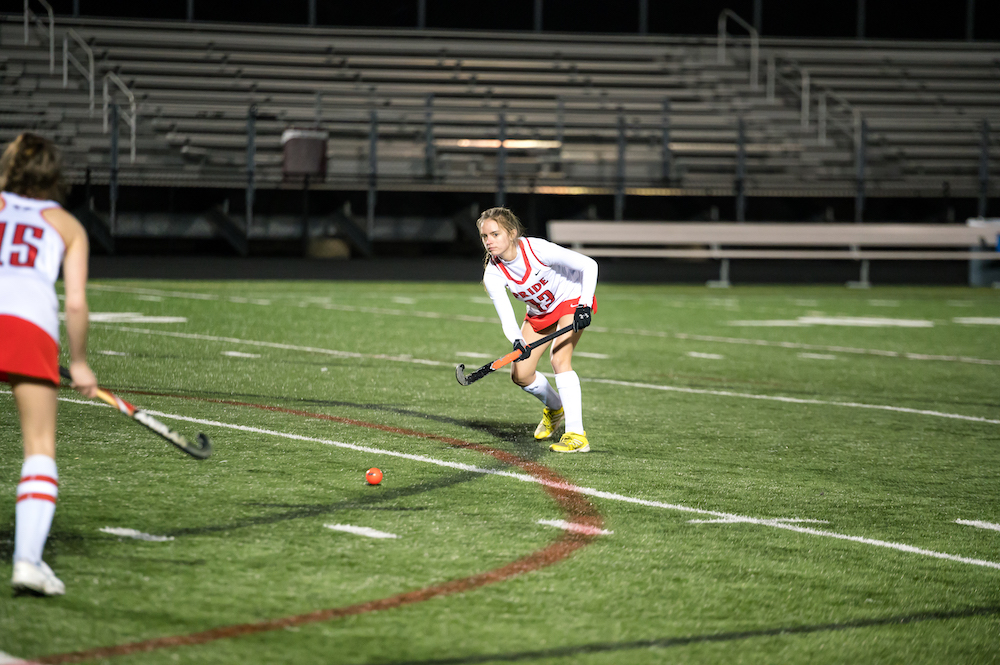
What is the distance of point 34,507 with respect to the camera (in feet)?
13.7

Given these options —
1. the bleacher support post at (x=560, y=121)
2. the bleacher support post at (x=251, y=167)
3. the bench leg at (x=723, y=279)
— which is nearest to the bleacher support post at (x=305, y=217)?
the bleacher support post at (x=251, y=167)

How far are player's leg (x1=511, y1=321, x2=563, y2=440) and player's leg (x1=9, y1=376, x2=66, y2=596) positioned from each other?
382cm

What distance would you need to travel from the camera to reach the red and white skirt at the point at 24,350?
4.20m

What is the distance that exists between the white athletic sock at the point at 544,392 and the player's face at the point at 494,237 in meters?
0.96

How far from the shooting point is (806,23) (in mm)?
38562

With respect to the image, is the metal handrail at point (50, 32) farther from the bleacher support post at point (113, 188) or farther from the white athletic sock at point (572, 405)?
the white athletic sock at point (572, 405)

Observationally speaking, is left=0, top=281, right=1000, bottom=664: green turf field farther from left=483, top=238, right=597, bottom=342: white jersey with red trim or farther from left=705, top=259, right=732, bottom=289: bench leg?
left=705, top=259, right=732, bottom=289: bench leg

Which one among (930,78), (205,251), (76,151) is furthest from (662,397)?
(930,78)

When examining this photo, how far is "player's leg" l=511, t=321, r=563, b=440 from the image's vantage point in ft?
25.3

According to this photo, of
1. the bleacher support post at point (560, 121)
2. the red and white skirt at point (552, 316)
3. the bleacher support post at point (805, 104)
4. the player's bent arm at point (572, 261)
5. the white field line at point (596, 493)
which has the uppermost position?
the bleacher support post at point (805, 104)

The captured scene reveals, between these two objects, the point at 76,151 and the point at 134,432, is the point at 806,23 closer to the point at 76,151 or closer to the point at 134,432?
the point at 76,151

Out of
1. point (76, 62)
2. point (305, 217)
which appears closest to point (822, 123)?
point (305, 217)

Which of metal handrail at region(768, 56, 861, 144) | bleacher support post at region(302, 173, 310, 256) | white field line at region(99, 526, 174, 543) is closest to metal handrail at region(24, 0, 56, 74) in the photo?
bleacher support post at region(302, 173, 310, 256)

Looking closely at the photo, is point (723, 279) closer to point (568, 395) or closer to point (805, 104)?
point (805, 104)
